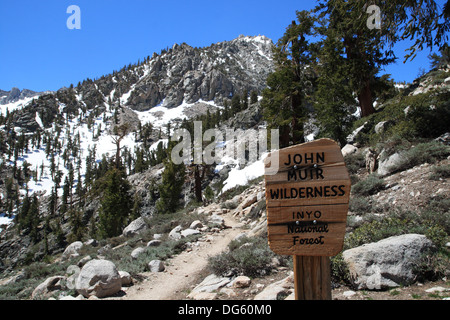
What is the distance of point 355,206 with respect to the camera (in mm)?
7555

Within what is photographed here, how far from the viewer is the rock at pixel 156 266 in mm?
7965

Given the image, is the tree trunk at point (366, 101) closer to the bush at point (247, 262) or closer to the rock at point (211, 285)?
the bush at point (247, 262)

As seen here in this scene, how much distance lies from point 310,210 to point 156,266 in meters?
6.87

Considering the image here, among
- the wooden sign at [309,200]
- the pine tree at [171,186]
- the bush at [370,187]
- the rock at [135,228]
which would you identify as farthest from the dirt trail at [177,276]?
the pine tree at [171,186]

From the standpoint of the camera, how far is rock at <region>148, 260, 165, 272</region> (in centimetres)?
796

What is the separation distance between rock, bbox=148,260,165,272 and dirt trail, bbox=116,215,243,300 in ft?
0.50

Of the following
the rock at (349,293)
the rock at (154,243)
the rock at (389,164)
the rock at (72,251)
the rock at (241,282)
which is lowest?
the rock at (72,251)

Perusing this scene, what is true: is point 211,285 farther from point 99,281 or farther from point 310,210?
point 310,210

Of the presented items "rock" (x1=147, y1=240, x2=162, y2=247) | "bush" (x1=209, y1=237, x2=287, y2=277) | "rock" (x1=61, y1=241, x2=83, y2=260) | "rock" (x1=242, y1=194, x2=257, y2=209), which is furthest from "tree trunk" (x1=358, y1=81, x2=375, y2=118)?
"rock" (x1=61, y1=241, x2=83, y2=260)

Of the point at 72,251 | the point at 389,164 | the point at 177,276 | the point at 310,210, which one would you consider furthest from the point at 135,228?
the point at 310,210

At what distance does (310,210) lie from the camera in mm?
2457
